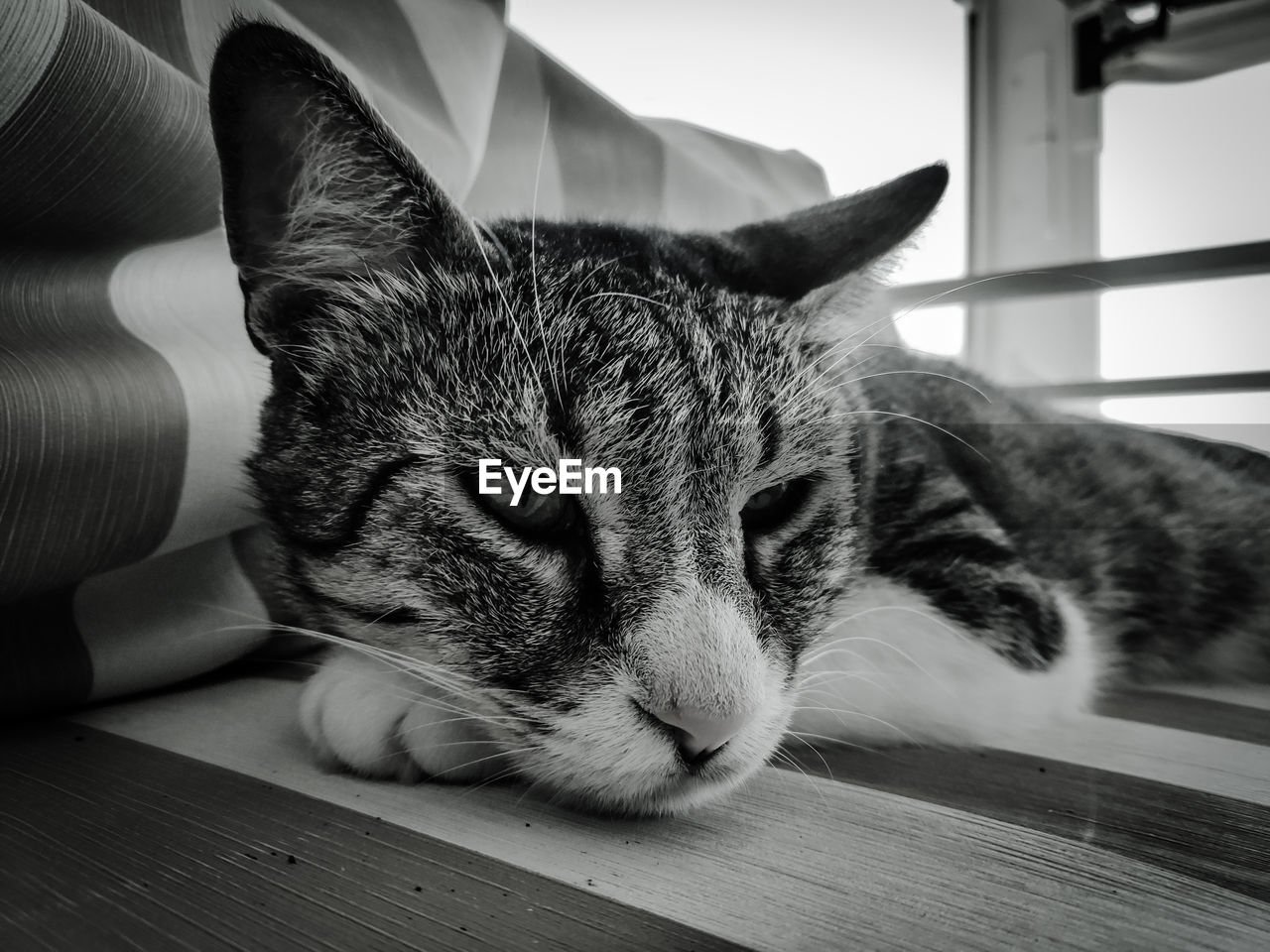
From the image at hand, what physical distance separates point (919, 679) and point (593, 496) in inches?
12.7

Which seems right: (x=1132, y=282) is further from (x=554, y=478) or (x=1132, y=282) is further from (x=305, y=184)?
(x=305, y=184)

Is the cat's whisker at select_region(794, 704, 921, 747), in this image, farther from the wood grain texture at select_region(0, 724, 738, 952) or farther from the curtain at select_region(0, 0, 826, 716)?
the curtain at select_region(0, 0, 826, 716)

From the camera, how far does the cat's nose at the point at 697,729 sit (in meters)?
0.45

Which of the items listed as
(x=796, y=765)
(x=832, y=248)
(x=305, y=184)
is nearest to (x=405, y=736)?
(x=796, y=765)

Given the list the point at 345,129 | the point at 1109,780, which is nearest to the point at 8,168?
the point at 345,129

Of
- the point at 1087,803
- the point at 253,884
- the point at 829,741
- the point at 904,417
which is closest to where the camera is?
the point at 253,884

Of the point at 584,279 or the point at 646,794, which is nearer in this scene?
the point at 646,794

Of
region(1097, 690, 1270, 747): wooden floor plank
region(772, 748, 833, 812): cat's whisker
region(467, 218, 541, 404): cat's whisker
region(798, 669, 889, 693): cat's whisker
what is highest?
region(467, 218, 541, 404): cat's whisker

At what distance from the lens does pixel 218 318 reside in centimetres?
64

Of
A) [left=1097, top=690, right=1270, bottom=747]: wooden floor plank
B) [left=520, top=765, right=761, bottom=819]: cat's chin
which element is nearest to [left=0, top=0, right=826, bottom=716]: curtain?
[left=520, top=765, right=761, bottom=819]: cat's chin

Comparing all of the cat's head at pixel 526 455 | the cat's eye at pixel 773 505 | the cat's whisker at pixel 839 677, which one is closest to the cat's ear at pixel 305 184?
the cat's head at pixel 526 455

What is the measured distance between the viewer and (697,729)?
450mm

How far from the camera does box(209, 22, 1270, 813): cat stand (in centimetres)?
48

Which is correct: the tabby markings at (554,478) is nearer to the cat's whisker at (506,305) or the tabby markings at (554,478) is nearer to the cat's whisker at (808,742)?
the cat's whisker at (506,305)
